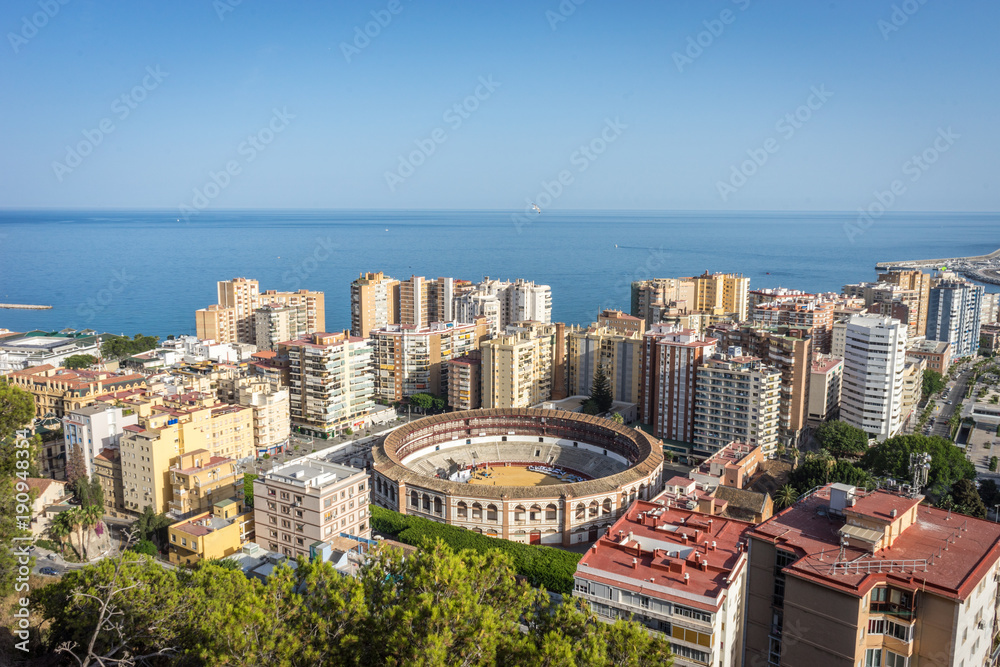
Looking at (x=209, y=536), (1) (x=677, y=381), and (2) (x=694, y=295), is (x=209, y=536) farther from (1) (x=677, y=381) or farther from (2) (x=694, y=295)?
(2) (x=694, y=295)

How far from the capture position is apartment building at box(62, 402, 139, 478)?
22234 mm

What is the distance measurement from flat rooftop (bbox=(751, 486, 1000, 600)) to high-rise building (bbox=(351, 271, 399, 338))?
34.3 m

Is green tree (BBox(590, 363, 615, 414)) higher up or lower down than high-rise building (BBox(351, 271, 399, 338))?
lower down

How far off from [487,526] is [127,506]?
35.1 ft

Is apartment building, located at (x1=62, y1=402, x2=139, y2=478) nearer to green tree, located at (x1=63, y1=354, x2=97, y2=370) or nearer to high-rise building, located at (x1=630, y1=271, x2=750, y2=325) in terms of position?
green tree, located at (x1=63, y1=354, x2=97, y2=370)

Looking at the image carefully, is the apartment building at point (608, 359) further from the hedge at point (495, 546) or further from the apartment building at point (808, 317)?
the hedge at point (495, 546)

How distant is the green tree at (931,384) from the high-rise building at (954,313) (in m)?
10.8

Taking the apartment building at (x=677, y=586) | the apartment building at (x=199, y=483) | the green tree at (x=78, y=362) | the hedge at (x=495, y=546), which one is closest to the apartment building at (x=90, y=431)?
the apartment building at (x=199, y=483)

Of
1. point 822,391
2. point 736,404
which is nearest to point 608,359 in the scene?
point 736,404

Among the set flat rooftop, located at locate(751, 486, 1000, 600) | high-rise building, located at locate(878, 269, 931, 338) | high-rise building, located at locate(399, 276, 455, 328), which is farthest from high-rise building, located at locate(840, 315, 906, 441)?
high-rise building, located at locate(399, 276, 455, 328)

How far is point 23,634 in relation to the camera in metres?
9.57

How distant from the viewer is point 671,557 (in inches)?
484

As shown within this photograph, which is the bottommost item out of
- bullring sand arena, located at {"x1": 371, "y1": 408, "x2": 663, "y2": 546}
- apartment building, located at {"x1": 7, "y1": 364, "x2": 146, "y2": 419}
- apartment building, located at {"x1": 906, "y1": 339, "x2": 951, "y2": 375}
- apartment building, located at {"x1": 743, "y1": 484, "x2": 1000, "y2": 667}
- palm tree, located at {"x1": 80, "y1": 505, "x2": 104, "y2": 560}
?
bullring sand arena, located at {"x1": 371, "y1": 408, "x2": 663, "y2": 546}

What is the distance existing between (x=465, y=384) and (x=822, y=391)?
1466 centimetres
